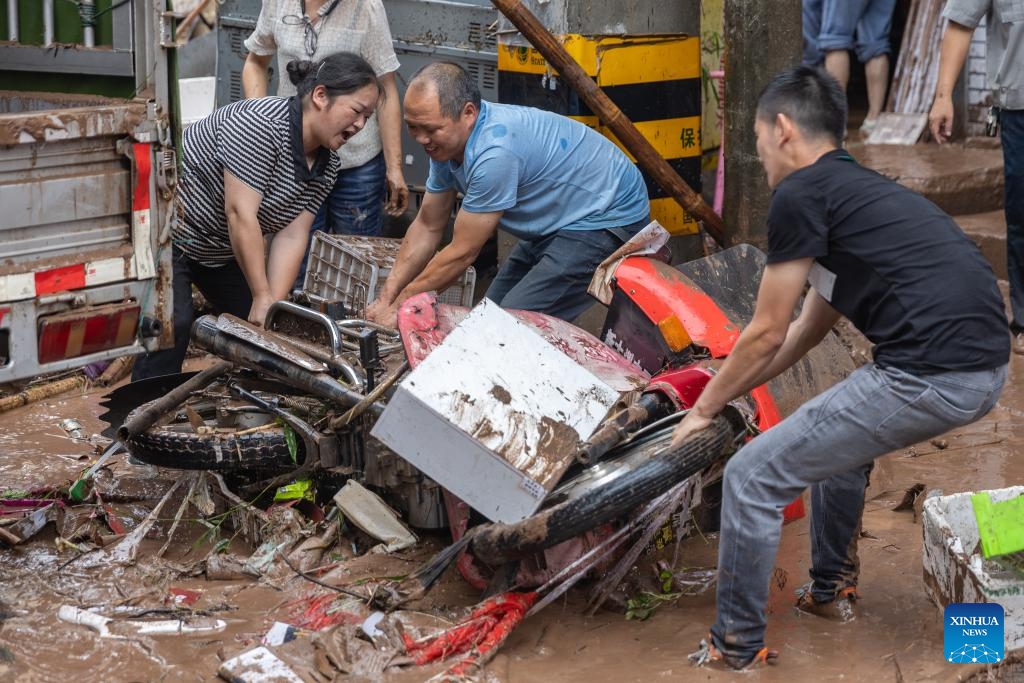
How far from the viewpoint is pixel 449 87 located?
202 inches

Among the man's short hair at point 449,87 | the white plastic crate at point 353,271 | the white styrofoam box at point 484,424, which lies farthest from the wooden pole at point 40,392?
the white styrofoam box at point 484,424

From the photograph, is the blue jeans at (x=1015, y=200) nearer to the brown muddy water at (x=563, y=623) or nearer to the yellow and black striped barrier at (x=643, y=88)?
the brown muddy water at (x=563, y=623)

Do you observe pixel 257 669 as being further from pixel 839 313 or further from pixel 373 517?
pixel 839 313

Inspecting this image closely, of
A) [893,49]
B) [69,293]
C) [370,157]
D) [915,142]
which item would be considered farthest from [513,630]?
[893,49]

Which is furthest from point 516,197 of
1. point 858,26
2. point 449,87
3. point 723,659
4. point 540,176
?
point 858,26

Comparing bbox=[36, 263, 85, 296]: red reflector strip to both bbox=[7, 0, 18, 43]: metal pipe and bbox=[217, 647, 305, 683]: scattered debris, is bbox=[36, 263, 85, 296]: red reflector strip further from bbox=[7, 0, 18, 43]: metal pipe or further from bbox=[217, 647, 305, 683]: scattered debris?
bbox=[217, 647, 305, 683]: scattered debris

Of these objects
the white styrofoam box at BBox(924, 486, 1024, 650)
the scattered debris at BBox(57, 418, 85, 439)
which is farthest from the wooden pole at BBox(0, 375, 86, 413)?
the white styrofoam box at BBox(924, 486, 1024, 650)

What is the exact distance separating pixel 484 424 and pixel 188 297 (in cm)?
263

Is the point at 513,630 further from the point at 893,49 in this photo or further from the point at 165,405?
the point at 893,49

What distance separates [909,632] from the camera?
397 cm

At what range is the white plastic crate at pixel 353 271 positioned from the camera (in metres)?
5.73

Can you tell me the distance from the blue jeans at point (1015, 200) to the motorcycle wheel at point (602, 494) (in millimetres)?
3249

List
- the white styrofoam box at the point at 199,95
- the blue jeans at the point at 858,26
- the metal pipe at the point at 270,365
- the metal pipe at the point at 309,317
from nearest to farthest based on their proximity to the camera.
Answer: the metal pipe at the point at 270,365 → the metal pipe at the point at 309,317 → the white styrofoam box at the point at 199,95 → the blue jeans at the point at 858,26

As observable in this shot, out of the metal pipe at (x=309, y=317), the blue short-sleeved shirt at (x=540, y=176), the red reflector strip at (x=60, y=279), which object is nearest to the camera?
the red reflector strip at (x=60, y=279)
